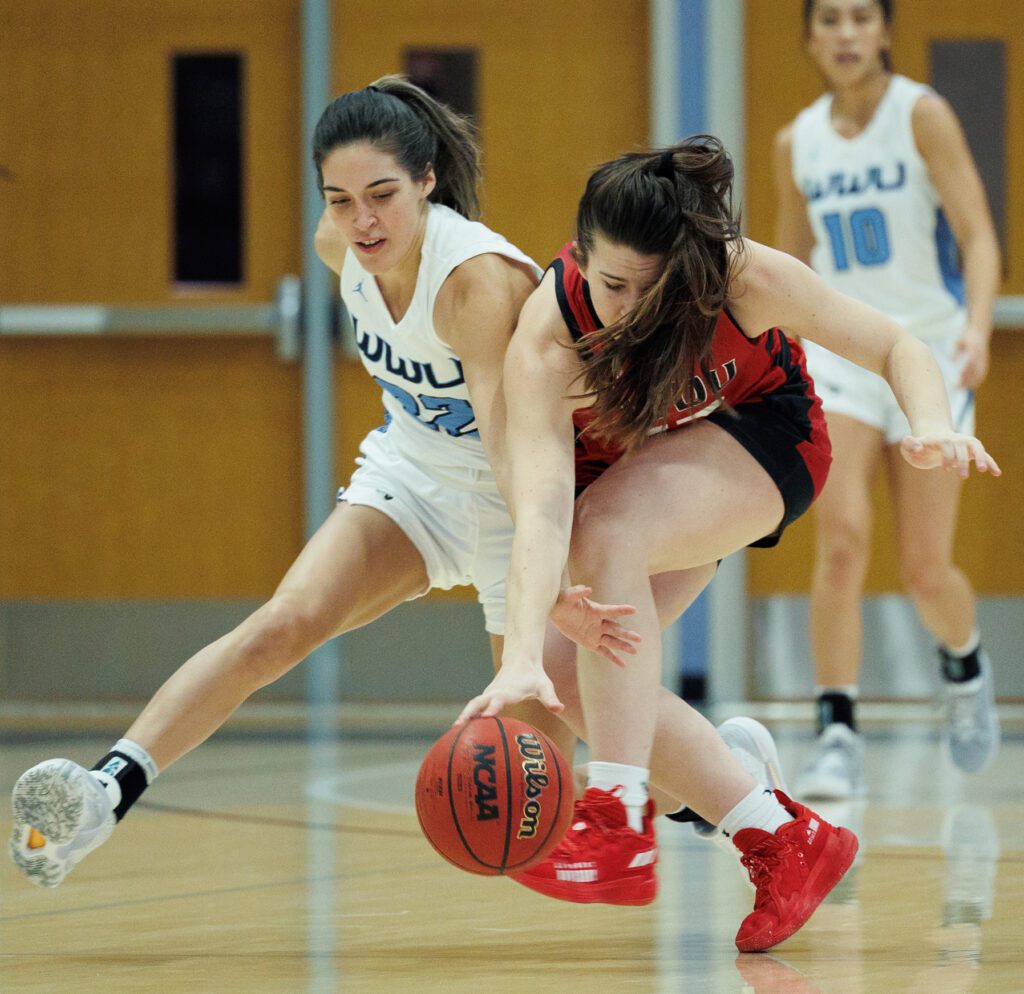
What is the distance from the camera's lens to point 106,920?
9.35 feet

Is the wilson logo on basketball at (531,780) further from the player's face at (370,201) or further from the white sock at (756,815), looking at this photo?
the player's face at (370,201)

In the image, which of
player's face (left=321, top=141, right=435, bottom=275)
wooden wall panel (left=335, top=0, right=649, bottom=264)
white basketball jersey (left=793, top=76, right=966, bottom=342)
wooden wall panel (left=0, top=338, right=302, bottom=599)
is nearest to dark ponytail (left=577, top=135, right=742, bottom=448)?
player's face (left=321, top=141, right=435, bottom=275)

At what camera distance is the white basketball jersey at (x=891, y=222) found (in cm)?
466

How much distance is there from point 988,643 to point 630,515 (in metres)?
4.09

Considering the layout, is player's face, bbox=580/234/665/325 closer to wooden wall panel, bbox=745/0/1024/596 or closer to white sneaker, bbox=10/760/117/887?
white sneaker, bbox=10/760/117/887

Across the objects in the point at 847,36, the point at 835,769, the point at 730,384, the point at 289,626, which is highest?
the point at 847,36

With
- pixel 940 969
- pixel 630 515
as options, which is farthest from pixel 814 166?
pixel 940 969

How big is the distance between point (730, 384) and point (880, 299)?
78.3 inches

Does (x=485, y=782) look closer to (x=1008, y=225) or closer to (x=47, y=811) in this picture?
(x=47, y=811)

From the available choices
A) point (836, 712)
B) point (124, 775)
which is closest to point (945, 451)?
point (124, 775)

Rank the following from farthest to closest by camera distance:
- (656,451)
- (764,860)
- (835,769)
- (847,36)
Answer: (847,36) < (835,769) < (656,451) < (764,860)

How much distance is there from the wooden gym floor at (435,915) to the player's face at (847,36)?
5.97ft

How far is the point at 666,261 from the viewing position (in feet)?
8.35

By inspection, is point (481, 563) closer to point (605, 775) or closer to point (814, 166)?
point (605, 775)
